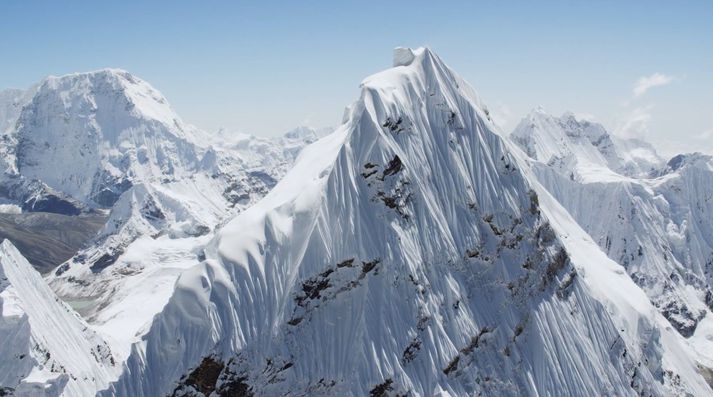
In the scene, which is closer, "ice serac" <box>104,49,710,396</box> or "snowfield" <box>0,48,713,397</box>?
"ice serac" <box>104,49,710,396</box>

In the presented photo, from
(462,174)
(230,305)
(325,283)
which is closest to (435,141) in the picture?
(462,174)

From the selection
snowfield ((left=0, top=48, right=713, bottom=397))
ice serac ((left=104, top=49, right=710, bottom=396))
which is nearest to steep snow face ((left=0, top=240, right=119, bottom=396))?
snowfield ((left=0, top=48, right=713, bottom=397))

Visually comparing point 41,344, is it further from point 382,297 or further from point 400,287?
point 400,287

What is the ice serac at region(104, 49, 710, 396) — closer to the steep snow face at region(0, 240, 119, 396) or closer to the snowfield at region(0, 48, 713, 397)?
the snowfield at region(0, 48, 713, 397)

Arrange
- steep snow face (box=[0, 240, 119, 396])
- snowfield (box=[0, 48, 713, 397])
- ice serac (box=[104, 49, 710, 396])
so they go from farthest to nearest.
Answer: steep snow face (box=[0, 240, 119, 396]), snowfield (box=[0, 48, 713, 397]), ice serac (box=[104, 49, 710, 396])

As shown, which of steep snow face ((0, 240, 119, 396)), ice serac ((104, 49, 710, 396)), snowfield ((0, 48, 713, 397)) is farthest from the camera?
steep snow face ((0, 240, 119, 396))

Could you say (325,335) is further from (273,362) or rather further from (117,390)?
(117,390)

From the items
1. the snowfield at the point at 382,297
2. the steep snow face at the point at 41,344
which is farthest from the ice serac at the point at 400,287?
the steep snow face at the point at 41,344

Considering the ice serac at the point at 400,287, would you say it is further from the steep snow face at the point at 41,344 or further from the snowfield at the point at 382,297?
the steep snow face at the point at 41,344
